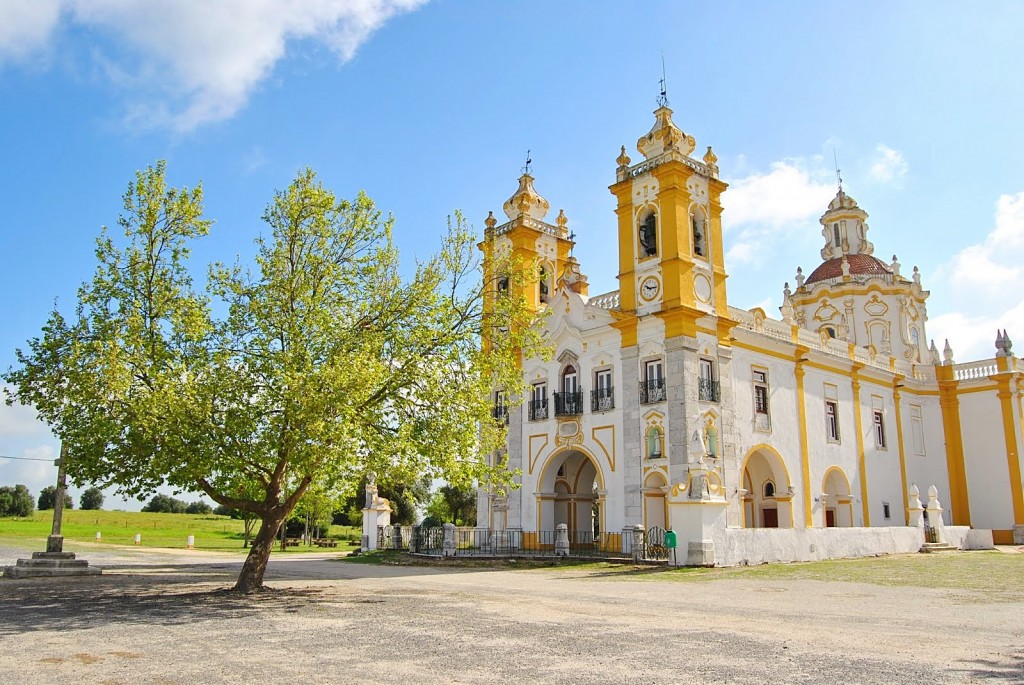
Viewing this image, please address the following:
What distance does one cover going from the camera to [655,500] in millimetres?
26234

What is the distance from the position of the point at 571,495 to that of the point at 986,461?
19.7 metres

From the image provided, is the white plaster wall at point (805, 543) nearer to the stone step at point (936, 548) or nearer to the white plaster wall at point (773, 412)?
the stone step at point (936, 548)

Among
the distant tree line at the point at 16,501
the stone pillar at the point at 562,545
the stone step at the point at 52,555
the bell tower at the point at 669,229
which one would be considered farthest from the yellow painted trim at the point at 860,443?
the distant tree line at the point at 16,501

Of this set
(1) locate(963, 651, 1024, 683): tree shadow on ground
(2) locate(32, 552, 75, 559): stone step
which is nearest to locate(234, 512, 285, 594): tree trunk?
(2) locate(32, 552, 75, 559): stone step

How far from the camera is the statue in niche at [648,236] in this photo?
28203 mm

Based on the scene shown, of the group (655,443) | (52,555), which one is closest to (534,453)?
(655,443)

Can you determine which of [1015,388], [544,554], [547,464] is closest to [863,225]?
[1015,388]

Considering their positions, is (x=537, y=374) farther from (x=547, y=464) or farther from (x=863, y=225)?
(x=863, y=225)

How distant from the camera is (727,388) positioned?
88.9ft

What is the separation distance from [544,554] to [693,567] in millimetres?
6165

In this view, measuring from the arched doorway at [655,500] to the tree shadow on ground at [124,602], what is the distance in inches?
523

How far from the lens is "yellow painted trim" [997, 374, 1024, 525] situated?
115 ft

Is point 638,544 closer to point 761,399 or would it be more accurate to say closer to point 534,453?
point 534,453

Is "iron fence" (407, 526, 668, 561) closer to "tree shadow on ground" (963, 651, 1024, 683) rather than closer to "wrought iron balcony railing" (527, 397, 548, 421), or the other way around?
"wrought iron balcony railing" (527, 397, 548, 421)
